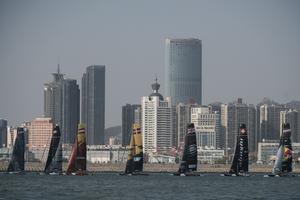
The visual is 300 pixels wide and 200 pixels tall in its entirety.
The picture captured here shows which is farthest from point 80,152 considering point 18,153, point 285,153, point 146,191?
point 146,191

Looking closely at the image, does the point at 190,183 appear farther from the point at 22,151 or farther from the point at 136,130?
the point at 22,151

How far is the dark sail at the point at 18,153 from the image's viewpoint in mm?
159500

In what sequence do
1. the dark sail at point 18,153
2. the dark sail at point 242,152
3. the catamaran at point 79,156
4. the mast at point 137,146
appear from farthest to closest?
the dark sail at point 18,153
the dark sail at point 242,152
the catamaran at point 79,156
the mast at point 137,146

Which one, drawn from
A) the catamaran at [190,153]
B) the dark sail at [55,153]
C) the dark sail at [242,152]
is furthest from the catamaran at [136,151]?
the dark sail at [242,152]

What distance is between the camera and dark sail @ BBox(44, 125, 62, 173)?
517 ft

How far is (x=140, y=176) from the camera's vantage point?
163250 mm

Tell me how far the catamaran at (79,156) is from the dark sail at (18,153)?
820cm

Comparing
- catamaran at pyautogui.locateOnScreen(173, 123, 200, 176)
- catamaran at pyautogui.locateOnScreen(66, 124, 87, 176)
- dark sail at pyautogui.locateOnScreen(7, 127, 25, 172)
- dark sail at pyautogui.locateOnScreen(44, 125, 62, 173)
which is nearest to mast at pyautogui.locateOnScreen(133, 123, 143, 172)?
catamaran at pyautogui.locateOnScreen(173, 123, 200, 176)

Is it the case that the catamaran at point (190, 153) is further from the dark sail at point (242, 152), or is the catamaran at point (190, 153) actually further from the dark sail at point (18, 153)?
the dark sail at point (18, 153)

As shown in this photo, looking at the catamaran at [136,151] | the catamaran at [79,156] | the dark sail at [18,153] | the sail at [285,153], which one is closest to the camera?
the catamaran at [136,151]

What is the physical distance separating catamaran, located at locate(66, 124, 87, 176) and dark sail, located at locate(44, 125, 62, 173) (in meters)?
3.05

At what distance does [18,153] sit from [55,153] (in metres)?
5.69

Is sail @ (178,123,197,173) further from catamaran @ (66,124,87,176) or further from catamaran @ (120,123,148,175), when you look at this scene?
catamaran @ (66,124,87,176)

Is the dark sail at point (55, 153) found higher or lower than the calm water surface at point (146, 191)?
higher
